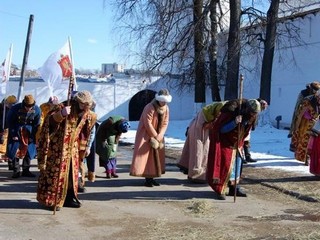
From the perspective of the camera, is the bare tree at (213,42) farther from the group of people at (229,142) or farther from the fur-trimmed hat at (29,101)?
the group of people at (229,142)

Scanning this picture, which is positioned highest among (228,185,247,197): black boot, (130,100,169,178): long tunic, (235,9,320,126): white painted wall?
(235,9,320,126): white painted wall

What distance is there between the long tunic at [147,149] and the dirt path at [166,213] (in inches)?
13.1

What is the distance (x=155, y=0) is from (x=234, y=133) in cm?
1673

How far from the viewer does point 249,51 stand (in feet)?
91.8

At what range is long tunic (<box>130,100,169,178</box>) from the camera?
916 centimetres

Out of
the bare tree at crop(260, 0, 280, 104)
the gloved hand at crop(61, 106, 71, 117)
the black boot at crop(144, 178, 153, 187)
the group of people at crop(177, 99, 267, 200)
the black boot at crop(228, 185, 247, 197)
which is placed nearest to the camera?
the gloved hand at crop(61, 106, 71, 117)

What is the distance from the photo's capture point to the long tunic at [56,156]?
7.09 meters

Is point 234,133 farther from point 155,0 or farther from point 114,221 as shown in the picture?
point 155,0

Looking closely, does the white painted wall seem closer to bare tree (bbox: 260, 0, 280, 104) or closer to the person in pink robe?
bare tree (bbox: 260, 0, 280, 104)

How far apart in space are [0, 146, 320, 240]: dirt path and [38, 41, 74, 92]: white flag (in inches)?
75.7

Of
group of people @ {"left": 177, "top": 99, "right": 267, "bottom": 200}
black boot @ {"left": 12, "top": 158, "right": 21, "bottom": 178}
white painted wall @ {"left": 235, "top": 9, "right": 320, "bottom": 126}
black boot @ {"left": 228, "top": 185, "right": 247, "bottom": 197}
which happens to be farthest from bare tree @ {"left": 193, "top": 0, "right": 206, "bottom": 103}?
group of people @ {"left": 177, "top": 99, "right": 267, "bottom": 200}

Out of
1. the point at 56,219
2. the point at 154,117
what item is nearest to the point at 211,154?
the point at 154,117

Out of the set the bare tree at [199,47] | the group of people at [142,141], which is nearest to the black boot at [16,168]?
the group of people at [142,141]

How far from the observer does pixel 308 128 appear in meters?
10.4
